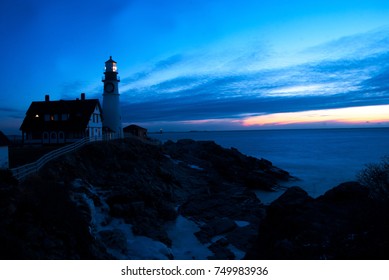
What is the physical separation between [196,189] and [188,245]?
10.6 metres

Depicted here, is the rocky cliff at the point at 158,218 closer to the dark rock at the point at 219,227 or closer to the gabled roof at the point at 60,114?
the dark rock at the point at 219,227

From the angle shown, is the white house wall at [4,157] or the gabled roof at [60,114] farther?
the gabled roof at [60,114]

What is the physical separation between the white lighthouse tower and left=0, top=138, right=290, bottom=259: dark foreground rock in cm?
583

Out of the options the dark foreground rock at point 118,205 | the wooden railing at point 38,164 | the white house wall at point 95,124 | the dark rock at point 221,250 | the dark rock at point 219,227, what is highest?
the white house wall at point 95,124

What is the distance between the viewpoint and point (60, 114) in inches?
1212

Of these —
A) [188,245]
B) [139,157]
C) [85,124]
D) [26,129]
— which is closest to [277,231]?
[188,245]

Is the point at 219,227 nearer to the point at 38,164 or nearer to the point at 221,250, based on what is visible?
the point at 221,250

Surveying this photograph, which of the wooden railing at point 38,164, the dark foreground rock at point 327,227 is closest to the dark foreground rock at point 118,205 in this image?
the wooden railing at point 38,164

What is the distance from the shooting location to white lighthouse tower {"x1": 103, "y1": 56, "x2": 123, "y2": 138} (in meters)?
35.9

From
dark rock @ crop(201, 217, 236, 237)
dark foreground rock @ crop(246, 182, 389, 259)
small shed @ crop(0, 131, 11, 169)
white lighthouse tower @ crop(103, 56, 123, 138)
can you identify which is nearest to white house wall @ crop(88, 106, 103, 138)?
white lighthouse tower @ crop(103, 56, 123, 138)

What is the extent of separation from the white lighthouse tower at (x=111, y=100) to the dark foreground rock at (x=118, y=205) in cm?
583

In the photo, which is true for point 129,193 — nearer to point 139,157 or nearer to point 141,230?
point 141,230

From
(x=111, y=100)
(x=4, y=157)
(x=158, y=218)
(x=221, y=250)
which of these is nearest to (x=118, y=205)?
(x=158, y=218)

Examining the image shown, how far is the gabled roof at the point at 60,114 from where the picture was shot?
1187 inches
